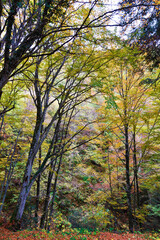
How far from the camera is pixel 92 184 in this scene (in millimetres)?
11070

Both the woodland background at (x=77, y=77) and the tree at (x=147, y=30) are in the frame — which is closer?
the woodland background at (x=77, y=77)

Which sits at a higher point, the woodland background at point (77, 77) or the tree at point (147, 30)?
the tree at point (147, 30)

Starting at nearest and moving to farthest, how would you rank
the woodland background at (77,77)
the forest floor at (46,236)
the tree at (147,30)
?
the woodland background at (77,77)
the tree at (147,30)
the forest floor at (46,236)

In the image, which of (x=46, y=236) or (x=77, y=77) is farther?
(x=77, y=77)

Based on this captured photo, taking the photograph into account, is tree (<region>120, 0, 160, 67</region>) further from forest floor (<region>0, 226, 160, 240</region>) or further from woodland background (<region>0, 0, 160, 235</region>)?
forest floor (<region>0, 226, 160, 240</region>)

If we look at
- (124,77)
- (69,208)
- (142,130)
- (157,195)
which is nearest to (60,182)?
(69,208)

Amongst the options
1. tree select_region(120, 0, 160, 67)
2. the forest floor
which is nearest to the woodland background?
tree select_region(120, 0, 160, 67)

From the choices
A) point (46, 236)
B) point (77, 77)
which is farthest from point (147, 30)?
point (46, 236)

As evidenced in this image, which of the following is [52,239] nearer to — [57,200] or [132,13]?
[132,13]

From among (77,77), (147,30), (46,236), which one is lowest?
(46,236)

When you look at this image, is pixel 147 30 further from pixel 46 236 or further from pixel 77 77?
pixel 46 236

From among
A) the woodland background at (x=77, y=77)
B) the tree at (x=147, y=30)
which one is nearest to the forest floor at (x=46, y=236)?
the woodland background at (x=77, y=77)

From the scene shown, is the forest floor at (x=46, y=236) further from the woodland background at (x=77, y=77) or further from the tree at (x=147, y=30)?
the tree at (x=147, y=30)

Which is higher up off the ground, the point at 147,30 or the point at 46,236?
the point at 147,30
